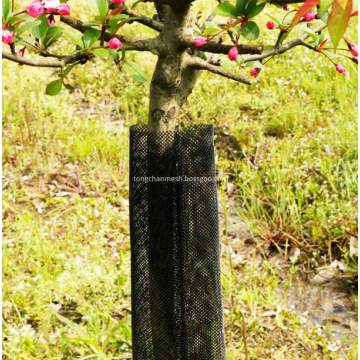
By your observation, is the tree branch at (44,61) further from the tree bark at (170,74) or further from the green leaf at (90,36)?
the tree bark at (170,74)

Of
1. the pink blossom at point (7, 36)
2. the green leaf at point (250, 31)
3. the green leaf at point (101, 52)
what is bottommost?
the green leaf at point (101, 52)

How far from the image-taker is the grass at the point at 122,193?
234cm

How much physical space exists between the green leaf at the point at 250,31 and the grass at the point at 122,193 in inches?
57.6

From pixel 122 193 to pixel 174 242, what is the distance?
1.87 m

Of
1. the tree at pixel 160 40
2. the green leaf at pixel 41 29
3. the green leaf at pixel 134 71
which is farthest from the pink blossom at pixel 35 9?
the green leaf at pixel 134 71

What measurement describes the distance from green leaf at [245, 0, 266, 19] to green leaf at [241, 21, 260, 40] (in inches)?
0.9

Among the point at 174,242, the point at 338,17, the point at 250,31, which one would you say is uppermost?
the point at 250,31

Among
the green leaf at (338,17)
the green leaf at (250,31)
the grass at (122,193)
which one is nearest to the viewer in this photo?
the green leaf at (338,17)

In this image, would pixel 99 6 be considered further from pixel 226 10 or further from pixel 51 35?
pixel 226 10

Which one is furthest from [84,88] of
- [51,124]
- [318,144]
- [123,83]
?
[318,144]

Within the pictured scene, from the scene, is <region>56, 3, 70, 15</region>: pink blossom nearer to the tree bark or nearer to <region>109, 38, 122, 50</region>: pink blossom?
<region>109, 38, 122, 50</region>: pink blossom

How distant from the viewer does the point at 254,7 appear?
44.0 inches

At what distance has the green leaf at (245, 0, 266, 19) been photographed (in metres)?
1.11

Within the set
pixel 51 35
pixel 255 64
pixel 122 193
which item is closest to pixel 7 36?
pixel 51 35
